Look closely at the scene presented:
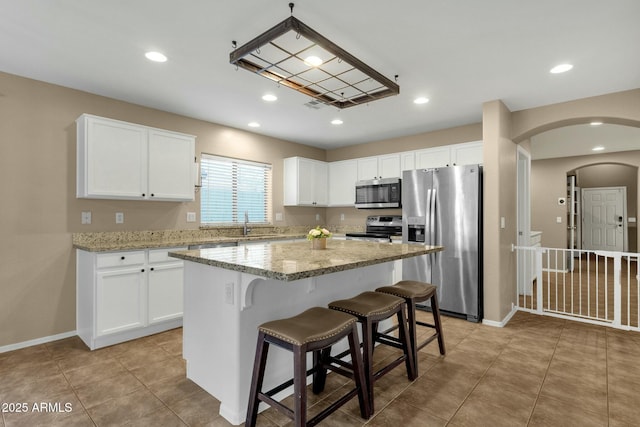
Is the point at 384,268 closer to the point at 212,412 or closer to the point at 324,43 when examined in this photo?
the point at 212,412

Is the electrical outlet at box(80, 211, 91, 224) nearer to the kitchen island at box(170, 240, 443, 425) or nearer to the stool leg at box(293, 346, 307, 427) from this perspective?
the kitchen island at box(170, 240, 443, 425)

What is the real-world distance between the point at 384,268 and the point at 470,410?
1.28 m

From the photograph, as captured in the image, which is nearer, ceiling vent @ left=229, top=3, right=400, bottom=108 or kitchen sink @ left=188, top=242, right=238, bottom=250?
ceiling vent @ left=229, top=3, right=400, bottom=108

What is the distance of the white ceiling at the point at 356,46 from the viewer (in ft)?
6.76

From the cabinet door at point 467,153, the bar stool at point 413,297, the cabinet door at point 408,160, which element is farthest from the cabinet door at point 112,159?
the cabinet door at point 467,153

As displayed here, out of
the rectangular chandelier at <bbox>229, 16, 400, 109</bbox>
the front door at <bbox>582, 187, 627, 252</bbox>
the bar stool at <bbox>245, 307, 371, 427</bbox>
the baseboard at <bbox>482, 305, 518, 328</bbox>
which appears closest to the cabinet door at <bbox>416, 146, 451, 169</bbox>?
the rectangular chandelier at <bbox>229, 16, 400, 109</bbox>

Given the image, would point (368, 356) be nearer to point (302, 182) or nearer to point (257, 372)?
point (257, 372)

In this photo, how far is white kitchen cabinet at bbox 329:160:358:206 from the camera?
5.60 meters

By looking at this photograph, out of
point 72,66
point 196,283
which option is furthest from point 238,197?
point 196,283

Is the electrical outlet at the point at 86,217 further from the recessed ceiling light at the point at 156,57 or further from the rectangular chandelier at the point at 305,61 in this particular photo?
the rectangular chandelier at the point at 305,61

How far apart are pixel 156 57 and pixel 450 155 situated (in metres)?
3.62

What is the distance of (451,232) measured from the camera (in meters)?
3.87

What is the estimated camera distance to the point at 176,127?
4.10m

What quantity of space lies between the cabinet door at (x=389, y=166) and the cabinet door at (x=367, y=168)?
0.08 m
